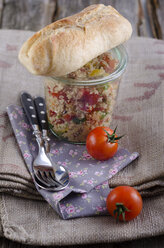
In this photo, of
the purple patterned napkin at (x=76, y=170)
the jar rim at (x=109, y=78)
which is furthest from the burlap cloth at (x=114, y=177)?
the jar rim at (x=109, y=78)

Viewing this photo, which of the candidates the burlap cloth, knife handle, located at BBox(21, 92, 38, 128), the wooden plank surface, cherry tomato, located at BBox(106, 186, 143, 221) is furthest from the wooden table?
the wooden plank surface

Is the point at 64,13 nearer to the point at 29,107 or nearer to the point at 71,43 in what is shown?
the point at 29,107

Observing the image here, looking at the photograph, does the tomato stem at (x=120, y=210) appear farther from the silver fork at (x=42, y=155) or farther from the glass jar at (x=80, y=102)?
the glass jar at (x=80, y=102)

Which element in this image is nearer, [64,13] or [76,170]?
[76,170]

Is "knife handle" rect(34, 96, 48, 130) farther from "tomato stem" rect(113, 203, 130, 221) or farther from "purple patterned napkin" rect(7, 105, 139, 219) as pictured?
"tomato stem" rect(113, 203, 130, 221)

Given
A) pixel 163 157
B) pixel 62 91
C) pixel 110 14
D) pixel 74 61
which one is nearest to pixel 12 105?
pixel 62 91

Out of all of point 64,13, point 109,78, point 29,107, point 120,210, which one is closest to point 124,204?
point 120,210
